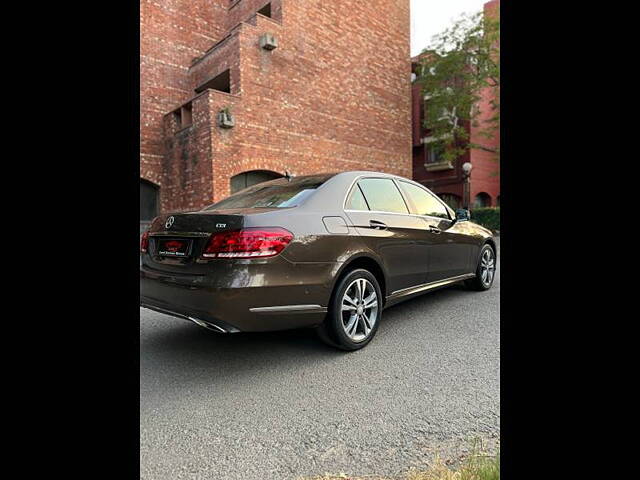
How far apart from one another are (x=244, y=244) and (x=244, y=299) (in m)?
0.39

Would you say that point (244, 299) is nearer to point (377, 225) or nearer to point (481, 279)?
point (377, 225)

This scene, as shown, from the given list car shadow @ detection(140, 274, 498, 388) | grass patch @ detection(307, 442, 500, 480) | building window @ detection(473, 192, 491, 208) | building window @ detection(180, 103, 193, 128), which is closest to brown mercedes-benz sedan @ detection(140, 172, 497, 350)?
car shadow @ detection(140, 274, 498, 388)

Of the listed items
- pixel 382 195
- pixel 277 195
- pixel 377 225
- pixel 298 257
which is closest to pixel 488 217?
pixel 382 195

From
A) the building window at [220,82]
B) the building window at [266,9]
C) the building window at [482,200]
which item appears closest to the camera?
the building window at [220,82]

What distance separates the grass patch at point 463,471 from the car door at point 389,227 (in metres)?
1.94

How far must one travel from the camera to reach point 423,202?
14.6 ft

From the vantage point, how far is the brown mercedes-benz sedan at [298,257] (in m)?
2.74

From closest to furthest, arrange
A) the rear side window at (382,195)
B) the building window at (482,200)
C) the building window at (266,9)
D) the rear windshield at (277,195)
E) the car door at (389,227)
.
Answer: the rear windshield at (277,195)
the car door at (389,227)
the rear side window at (382,195)
the building window at (266,9)
the building window at (482,200)

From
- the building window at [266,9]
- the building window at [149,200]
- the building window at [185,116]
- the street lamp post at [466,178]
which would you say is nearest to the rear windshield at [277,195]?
the building window at [185,116]

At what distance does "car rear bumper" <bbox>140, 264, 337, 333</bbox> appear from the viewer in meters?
2.70

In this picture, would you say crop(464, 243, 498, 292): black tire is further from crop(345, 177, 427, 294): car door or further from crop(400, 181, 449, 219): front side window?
crop(345, 177, 427, 294): car door

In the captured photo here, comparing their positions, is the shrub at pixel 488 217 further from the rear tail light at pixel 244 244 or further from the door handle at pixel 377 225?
the rear tail light at pixel 244 244
